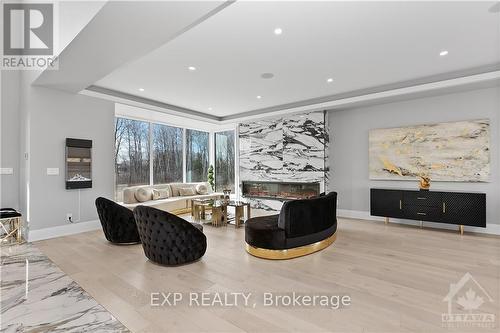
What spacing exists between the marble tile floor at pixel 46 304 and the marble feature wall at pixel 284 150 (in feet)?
17.7

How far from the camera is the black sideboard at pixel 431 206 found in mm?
4680

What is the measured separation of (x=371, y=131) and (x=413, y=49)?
8.69 ft

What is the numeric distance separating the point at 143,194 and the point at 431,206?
259 inches

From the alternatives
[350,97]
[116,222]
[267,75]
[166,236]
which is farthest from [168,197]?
[350,97]

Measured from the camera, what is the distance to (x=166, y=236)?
126 inches

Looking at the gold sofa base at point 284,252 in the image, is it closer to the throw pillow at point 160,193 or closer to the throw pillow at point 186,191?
the throw pillow at point 160,193

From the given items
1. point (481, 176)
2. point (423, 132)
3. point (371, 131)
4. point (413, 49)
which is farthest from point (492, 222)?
point (413, 49)

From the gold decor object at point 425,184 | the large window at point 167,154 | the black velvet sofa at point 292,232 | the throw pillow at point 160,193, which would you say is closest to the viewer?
the black velvet sofa at point 292,232

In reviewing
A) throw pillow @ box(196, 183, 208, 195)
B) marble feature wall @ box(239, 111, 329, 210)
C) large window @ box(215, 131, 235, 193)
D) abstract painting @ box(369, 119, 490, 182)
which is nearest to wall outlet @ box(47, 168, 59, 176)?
throw pillow @ box(196, 183, 208, 195)

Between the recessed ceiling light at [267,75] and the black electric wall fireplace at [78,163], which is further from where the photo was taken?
the black electric wall fireplace at [78,163]

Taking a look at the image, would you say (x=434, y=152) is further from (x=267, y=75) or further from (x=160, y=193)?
(x=160, y=193)

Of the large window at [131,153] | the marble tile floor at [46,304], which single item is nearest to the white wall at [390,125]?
the large window at [131,153]

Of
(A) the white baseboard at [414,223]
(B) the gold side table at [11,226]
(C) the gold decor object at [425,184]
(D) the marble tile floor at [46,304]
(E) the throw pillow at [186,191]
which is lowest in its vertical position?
(D) the marble tile floor at [46,304]

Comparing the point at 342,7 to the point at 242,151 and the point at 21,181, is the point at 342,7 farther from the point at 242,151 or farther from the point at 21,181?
the point at 21,181
